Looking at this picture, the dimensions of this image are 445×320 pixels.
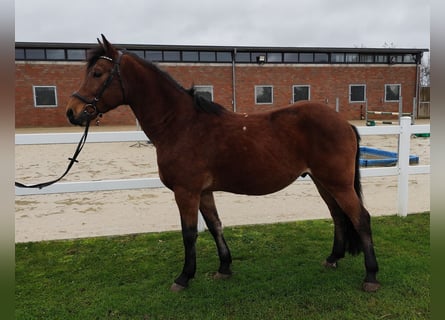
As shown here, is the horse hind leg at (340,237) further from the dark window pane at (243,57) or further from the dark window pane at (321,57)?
the dark window pane at (321,57)

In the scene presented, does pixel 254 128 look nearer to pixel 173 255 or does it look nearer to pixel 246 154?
pixel 246 154

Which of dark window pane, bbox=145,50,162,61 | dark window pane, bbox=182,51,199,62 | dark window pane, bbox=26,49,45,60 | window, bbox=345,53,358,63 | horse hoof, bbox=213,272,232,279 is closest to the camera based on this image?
horse hoof, bbox=213,272,232,279

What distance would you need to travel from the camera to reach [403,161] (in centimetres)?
480

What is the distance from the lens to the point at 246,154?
296cm

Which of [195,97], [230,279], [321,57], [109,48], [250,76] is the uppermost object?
[321,57]

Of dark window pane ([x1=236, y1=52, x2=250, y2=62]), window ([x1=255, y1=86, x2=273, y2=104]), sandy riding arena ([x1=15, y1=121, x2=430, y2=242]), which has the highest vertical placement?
dark window pane ([x1=236, y1=52, x2=250, y2=62])

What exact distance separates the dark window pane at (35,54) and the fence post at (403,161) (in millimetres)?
21228

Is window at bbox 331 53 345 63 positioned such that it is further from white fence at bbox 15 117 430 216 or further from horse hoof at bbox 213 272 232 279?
horse hoof at bbox 213 272 232 279

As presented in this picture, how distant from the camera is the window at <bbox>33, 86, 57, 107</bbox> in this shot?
20.5m

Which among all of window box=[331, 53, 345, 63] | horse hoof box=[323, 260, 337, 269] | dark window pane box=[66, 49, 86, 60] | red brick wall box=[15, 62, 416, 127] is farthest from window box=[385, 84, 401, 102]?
horse hoof box=[323, 260, 337, 269]

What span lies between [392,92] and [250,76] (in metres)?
10.9

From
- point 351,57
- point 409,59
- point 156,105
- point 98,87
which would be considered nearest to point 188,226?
point 156,105

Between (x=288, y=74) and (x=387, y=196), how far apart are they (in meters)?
18.2

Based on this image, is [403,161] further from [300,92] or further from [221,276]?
[300,92]
